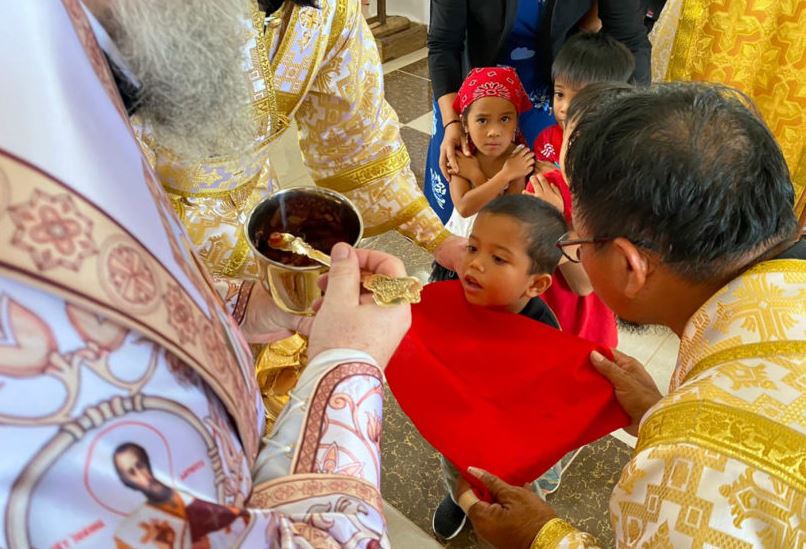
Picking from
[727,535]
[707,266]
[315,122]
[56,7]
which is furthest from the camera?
[315,122]

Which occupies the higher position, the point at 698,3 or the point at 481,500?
the point at 698,3

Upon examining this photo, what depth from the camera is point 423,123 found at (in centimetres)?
361

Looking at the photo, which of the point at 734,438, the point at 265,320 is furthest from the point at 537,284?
the point at 734,438

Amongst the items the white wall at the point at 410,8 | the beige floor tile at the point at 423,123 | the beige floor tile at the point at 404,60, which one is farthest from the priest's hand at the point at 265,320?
the white wall at the point at 410,8

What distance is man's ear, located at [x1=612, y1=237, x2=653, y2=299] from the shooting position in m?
0.95

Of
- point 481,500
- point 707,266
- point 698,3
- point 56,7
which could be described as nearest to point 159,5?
point 56,7

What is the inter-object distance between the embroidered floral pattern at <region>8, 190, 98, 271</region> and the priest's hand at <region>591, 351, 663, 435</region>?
1044mm

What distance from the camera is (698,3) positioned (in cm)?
211

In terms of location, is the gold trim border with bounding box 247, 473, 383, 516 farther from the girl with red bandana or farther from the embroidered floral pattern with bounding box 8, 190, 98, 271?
the girl with red bandana

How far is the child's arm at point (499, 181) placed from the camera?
1970 millimetres

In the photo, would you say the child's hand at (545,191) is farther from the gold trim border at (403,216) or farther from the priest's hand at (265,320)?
the priest's hand at (265,320)

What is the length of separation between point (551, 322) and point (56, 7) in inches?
50.4

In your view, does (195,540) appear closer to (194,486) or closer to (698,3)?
(194,486)

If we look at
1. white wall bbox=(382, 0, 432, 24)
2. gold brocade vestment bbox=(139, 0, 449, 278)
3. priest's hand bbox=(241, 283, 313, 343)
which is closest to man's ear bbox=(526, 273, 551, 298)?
gold brocade vestment bbox=(139, 0, 449, 278)
